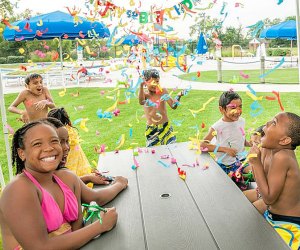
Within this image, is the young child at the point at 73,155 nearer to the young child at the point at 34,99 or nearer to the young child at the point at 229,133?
the young child at the point at 229,133

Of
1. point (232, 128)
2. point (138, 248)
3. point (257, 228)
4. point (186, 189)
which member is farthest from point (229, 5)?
point (138, 248)

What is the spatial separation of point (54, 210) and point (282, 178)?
130cm

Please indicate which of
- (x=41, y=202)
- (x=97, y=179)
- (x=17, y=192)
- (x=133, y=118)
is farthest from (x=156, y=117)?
(x=133, y=118)

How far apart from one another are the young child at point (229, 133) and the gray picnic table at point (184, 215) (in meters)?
0.55

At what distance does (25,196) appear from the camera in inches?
64.6

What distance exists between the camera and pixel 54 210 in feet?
5.97

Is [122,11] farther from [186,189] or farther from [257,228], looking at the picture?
[257,228]

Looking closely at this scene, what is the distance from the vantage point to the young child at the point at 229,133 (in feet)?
11.3

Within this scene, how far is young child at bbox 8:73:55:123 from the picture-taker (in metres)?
5.15

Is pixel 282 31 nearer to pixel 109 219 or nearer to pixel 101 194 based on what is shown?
pixel 101 194

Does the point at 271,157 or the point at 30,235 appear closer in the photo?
the point at 30,235

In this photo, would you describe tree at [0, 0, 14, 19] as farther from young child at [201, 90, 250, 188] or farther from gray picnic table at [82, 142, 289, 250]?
young child at [201, 90, 250, 188]

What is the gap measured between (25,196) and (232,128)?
91.9 inches

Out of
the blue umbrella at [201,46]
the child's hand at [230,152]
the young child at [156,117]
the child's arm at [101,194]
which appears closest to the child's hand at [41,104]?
the young child at [156,117]
